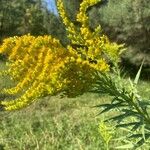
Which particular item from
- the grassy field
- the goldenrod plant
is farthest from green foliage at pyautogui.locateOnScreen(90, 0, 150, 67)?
the goldenrod plant

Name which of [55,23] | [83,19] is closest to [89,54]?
[83,19]

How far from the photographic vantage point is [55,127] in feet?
42.5

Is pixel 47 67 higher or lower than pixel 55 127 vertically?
higher

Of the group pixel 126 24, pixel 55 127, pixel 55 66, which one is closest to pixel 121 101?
pixel 55 66

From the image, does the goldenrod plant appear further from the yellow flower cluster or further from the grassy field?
the grassy field

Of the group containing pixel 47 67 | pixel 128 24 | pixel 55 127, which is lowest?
pixel 55 127

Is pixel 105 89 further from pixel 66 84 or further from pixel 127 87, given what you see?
pixel 127 87

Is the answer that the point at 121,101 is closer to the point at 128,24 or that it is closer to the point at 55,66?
the point at 55,66

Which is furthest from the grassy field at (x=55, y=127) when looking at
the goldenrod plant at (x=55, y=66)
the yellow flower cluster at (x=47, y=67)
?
the yellow flower cluster at (x=47, y=67)

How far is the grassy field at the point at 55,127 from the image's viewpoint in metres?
10.3

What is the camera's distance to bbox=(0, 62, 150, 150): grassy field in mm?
10252

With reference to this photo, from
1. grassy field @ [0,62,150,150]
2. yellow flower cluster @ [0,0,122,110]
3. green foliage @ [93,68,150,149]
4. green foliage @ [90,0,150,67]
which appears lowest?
grassy field @ [0,62,150,150]

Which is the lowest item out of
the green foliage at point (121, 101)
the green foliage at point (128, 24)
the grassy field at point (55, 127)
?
the grassy field at point (55, 127)

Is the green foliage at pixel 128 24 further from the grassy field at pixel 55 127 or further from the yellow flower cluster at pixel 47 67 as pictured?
the yellow flower cluster at pixel 47 67
